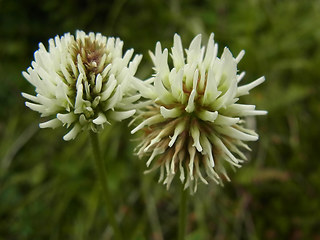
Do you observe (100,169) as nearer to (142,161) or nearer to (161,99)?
(161,99)

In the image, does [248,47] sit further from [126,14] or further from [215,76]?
[215,76]

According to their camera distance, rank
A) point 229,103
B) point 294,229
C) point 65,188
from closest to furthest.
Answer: point 229,103
point 294,229
point 65,188

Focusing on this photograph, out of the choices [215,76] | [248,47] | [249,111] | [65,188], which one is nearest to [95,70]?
[215,76]

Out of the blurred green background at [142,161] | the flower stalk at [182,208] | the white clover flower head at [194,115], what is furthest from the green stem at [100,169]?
the blurred green background at [142,161]

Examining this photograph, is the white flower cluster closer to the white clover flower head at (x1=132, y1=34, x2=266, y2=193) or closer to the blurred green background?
the white clover flower head at (x1=132, y1=34, x2=266, y2=193)

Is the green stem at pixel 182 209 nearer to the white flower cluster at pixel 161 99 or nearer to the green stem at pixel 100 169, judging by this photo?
the white flower cluster at pixel 161 99

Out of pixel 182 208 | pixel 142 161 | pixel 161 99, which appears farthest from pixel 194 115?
pixel 142 161

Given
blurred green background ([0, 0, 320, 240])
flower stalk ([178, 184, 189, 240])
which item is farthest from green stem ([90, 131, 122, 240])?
blurred green background ([0, 0, 320, 240])
